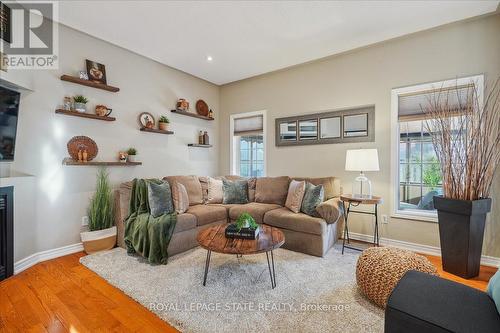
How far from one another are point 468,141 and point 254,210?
8.43 feet

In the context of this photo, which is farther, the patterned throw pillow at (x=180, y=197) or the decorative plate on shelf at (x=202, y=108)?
the decorative plate on shelf at (x=202, y=108)

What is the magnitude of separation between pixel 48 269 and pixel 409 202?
460 cm

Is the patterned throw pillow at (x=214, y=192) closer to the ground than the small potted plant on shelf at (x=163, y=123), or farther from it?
closer to the ground

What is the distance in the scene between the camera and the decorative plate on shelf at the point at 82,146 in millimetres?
2980

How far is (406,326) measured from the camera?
116 centimetres

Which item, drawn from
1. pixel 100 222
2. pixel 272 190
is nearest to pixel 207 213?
pixel 272 190

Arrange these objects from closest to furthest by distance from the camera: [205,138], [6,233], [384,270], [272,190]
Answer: [384,270], [6,233], [272,190], [205,138]

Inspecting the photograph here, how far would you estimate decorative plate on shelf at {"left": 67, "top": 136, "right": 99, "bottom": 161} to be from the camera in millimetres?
2980

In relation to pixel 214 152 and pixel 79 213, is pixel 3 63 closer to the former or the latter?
pixel 79 213

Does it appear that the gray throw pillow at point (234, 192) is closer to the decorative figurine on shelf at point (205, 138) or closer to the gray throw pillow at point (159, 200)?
the gray throw pillow at point (159, 200)

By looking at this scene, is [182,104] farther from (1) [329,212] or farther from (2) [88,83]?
(1) [329,212]

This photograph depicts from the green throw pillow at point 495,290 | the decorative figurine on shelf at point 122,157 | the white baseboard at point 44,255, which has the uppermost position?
the decorative figurine on shelf at point 122,157

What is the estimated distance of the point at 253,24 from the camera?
9.40 feet

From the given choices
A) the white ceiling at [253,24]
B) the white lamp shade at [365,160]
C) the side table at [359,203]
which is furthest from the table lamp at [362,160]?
the white ceiling at [253,24]
